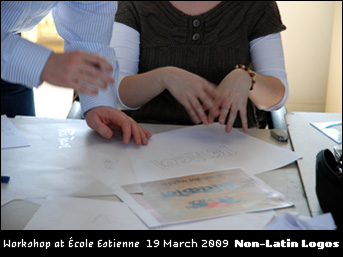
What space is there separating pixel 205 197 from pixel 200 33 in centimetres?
73

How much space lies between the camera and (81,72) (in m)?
0.66

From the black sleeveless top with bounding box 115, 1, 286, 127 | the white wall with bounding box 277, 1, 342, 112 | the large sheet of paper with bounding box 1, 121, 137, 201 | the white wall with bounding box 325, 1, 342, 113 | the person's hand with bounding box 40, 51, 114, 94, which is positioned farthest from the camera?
the white wall with bounding box 277, 1, 342, 112

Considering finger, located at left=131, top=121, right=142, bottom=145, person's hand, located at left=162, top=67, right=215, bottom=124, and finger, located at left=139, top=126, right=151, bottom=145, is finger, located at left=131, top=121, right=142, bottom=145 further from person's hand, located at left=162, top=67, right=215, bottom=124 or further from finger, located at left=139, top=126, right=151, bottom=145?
person's hand, located at left=162, top=67, right=215, bottom=124

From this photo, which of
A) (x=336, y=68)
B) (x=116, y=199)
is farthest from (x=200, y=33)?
(x=336, y=68)

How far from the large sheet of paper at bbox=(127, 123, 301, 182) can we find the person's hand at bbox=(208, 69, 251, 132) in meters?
0.05

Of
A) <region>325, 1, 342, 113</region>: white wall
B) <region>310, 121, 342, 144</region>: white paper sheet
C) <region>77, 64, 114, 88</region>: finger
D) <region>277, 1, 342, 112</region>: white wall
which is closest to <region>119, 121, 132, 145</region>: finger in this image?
<region>77, 64, 114, 88</region>: finger

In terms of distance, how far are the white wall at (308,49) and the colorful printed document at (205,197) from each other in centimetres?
242

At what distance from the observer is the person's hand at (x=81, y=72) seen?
655mm

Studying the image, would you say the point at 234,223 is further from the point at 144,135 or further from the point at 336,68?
the point at 336,68

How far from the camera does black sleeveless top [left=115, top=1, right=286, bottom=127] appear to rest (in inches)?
55.3

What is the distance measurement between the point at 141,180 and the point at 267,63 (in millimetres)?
682

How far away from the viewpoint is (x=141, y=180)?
0.87 meters
